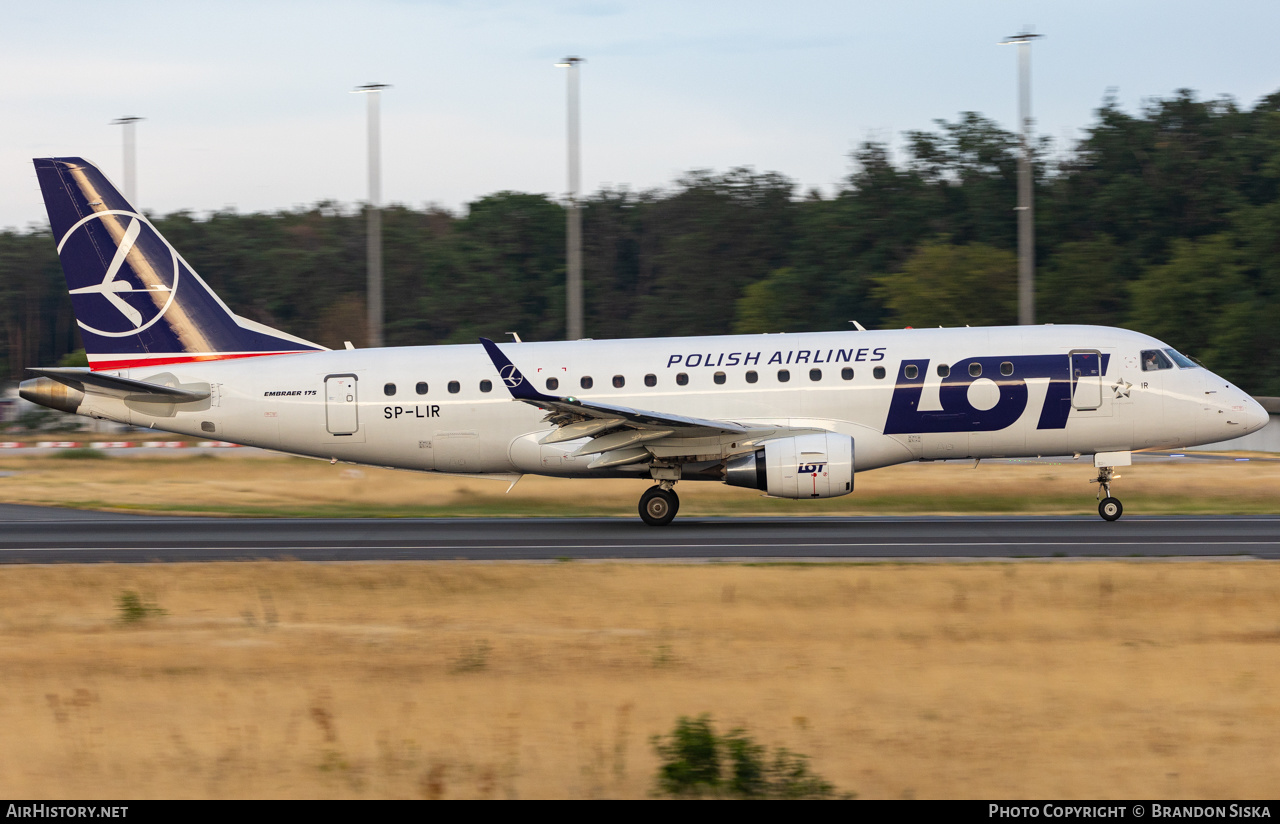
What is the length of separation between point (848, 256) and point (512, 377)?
44918 mm

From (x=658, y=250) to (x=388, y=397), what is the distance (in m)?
52.2

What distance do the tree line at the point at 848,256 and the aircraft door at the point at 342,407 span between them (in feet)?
111

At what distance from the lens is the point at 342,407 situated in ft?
79.0

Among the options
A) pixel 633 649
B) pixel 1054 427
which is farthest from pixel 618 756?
pixel 1054 427

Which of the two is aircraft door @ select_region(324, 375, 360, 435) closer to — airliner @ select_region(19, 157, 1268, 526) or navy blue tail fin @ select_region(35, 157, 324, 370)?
airliner @ select_region(19, 157, 1268, 526)

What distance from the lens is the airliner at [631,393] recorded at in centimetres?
2262

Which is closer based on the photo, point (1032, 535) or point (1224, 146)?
point (1032, 535)

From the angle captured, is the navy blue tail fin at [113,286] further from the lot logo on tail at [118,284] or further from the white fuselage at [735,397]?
the white fuselage at [735,397]

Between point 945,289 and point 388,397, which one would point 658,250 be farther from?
point 388,397

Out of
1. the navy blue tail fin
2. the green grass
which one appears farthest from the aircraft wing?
the navy blue tail fin

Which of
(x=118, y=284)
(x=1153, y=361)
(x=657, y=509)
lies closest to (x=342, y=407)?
(x=118, y=284)

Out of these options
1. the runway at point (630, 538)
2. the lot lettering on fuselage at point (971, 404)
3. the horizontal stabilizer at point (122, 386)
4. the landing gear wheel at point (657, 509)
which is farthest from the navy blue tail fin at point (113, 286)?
the lot lettering on fuselage at point (971, 404)

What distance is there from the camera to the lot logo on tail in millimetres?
24906
